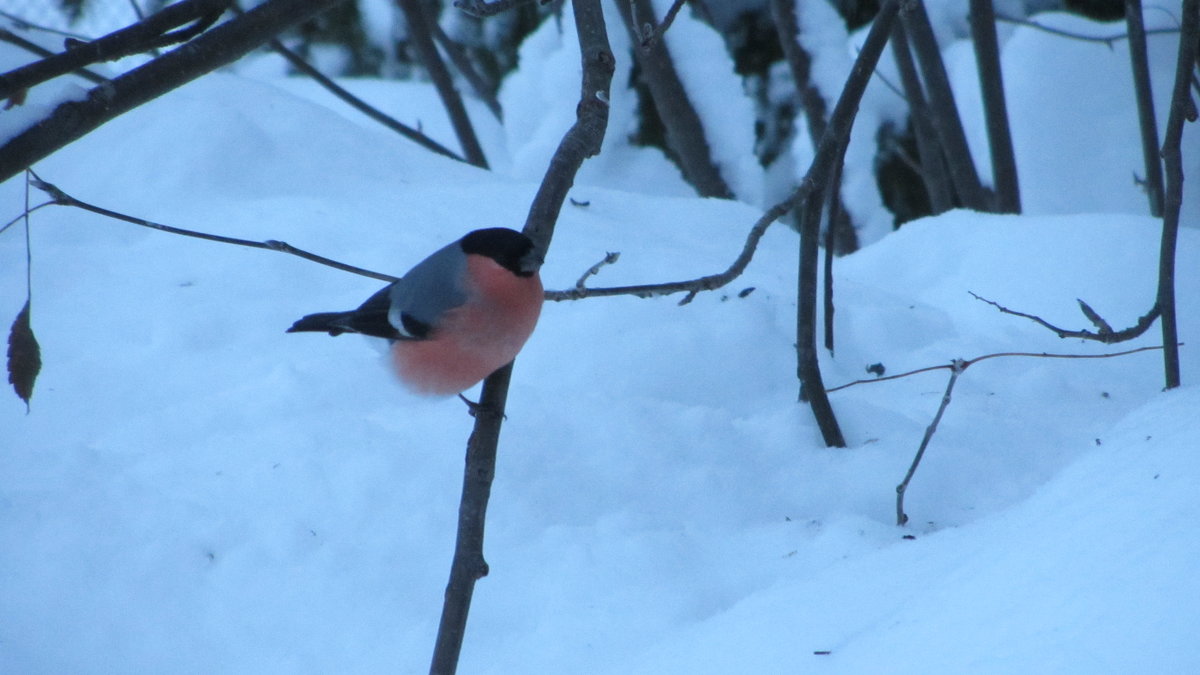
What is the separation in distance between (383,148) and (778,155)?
286cm

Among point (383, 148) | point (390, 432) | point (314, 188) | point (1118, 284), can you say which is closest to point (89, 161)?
point (314, 188)

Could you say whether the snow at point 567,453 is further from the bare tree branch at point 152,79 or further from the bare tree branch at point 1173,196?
the bare tree branch at point 152,79

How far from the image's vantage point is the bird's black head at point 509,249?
1.96m

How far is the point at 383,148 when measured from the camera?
13.4 feet

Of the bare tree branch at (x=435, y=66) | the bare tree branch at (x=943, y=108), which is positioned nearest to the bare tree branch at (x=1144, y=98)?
the bare tree branch at (x=943, y=108)

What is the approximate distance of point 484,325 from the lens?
1.99m

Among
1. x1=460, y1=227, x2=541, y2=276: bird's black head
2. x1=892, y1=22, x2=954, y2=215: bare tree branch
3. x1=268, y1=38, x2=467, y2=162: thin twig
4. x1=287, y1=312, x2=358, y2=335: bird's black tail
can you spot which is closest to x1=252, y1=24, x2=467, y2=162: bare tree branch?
x1=268, y1=38, x2=467, y2=162: thin twig

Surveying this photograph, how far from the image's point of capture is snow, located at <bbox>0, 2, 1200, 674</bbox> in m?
1.54

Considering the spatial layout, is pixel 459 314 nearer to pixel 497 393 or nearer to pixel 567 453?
pixel 497 393

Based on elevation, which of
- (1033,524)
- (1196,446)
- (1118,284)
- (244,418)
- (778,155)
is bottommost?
(778,155)

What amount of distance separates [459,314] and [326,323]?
1.18ft

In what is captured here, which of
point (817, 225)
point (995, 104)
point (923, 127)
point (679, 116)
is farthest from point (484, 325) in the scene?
point (923, 127)

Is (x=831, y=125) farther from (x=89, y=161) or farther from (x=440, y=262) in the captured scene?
(x=89, y=161)

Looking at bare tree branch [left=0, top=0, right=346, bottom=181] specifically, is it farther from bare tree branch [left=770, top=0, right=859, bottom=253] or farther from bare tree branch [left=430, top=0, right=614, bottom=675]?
bare tree branch [left=770, top=0, right=859, bottom=253]
